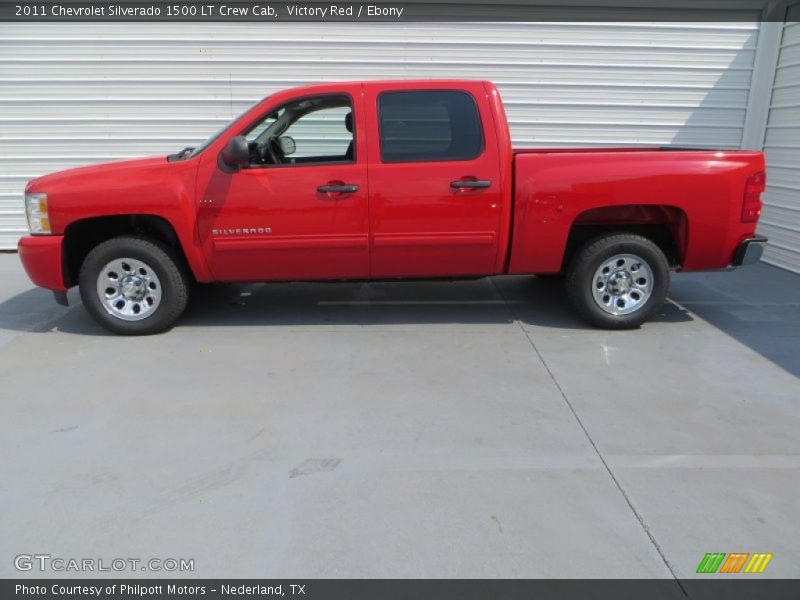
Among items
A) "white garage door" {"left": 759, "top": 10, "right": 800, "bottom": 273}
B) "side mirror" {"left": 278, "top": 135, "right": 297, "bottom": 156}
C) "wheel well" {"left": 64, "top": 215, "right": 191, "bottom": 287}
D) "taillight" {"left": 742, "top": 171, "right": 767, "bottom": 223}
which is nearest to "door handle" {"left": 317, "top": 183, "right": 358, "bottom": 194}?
"side mirror" {"left": 278, "top": 135, "right": 297, "bottom": 156}

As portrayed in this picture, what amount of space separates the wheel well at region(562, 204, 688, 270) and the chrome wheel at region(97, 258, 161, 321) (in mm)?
3457

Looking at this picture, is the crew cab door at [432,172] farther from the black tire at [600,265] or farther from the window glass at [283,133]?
the black tire at [600,265]

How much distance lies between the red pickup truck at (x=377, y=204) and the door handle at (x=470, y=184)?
10 mm

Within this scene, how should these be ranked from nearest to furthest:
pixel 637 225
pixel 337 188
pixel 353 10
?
pixel 337 188
pixel 637 225
pixel 353 10

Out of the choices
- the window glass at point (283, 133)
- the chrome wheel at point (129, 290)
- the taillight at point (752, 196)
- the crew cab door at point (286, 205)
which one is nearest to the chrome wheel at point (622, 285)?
the taillight at point (752, 196)

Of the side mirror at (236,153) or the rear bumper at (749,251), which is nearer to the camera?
the side mirror at (236,153)

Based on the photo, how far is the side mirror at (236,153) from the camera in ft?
15.3

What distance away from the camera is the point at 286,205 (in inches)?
194

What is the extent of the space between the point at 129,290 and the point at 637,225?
14.0 ft

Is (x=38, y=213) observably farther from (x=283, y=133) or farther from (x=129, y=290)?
(x=283, y=133)

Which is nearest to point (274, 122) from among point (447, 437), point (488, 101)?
point (488, 101)

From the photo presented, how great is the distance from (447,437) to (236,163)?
8.90ft

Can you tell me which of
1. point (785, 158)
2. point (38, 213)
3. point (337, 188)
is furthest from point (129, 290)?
point (785, 158)
